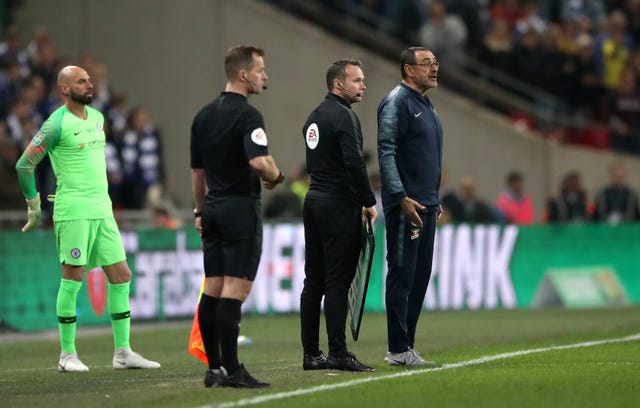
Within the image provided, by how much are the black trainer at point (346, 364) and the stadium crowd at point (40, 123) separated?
9142mm

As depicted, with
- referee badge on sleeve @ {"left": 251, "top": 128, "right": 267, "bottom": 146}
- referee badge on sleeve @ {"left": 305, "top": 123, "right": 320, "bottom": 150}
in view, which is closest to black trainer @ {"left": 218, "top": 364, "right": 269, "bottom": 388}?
referee badge on sleeve @ {"left": 251, "top": 128, "right": 267, "bottom": 146}

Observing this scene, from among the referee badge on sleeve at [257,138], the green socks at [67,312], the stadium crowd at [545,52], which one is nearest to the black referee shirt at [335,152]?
the referee badge on sleeve at [257,138]

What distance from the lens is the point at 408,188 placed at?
1134 cm

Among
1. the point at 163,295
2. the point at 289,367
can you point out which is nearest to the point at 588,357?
the point at 289,367

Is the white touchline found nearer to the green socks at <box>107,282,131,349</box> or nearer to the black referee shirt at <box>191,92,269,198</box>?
the black referee shirt at <box>191,92,269,198</box>

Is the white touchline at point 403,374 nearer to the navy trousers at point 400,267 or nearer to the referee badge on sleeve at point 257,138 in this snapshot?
the navy trousers at point 400,267

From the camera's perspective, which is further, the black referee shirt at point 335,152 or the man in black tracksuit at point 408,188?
the man in black tracksuit at point 408,188

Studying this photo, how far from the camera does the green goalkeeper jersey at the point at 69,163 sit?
11.9 metres

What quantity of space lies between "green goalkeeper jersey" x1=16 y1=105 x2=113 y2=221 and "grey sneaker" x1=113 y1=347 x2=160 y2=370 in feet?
3.86

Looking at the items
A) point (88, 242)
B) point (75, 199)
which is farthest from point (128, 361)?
point (75, 199)

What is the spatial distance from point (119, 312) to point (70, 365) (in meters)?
0.66

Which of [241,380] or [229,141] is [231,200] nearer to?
[229,141]

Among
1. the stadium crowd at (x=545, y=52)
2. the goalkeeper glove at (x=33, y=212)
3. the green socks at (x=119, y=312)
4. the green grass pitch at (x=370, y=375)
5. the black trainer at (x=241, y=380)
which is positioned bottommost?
the green grass pitch at (x=370, y=375)

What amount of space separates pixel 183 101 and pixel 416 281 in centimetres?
1460
